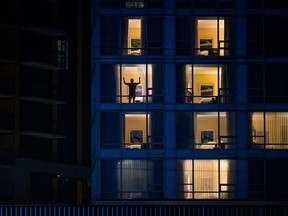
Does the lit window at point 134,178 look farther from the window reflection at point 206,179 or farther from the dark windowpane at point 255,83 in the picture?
the dark windowpane at point 255,83

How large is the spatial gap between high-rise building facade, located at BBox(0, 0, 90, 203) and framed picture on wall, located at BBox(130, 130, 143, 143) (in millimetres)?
28369

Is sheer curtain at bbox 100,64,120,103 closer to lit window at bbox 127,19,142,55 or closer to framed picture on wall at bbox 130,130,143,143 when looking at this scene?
lit window at bbox 127,19,142,55

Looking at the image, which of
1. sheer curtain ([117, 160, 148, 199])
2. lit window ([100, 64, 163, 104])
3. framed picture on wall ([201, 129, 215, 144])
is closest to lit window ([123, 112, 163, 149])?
lit window ([100, 64, 163, 104])

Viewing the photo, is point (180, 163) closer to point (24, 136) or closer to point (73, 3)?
point (24, 136)

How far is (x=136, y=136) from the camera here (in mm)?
79750

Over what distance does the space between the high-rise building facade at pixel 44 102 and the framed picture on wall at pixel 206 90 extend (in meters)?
30.5

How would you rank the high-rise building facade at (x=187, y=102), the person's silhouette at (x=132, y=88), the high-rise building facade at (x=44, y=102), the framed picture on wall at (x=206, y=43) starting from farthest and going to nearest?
the high-rise building facade at (x=44, y=102), the framed picture on wall at (x=206, y=43), the person's silhouette at (x=132, y=88), the high-rise building facade at (x=187, y=102)

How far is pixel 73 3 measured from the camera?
120125 millimetres

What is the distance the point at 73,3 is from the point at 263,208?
54.8 meters

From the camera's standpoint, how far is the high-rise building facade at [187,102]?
79.6 m

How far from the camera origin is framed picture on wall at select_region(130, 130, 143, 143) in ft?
262

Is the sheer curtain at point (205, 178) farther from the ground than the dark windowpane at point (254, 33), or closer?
closer

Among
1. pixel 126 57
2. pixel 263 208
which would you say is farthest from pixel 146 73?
pixel 263 208

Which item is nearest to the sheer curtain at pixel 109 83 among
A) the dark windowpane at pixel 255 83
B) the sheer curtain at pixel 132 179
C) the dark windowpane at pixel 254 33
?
the sheer curtain at pixel 132 179
